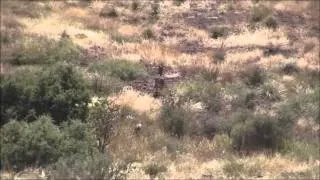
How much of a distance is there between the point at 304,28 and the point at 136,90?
12.0 metres

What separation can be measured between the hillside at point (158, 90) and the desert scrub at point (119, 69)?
42 millimetres

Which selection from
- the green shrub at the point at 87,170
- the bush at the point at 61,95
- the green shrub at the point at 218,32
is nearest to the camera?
the green shrub at the point at 87,170

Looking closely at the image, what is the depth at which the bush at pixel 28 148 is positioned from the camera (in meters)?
9.04

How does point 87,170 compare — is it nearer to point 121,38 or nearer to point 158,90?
point 158,90

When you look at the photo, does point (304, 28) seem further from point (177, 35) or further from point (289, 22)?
point (177, 35)

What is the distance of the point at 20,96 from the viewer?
1120cm

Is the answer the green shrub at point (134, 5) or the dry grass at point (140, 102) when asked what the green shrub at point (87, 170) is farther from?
the green shrub at point (134, 5)

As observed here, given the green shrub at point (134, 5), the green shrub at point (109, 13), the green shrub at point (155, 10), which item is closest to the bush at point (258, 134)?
the green shrub at point (155, 10)

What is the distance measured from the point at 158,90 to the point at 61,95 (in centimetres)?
452

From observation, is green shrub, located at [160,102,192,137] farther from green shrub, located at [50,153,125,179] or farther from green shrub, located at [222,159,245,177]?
green shrub, located at [50,153,125,179]

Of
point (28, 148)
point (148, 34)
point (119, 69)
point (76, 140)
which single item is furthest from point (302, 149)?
point (148, 34)

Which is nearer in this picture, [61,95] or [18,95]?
[61,95]

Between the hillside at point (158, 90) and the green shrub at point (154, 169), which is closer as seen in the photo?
the green shrub at point (154, 169)

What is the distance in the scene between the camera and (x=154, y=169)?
892 centimetres
